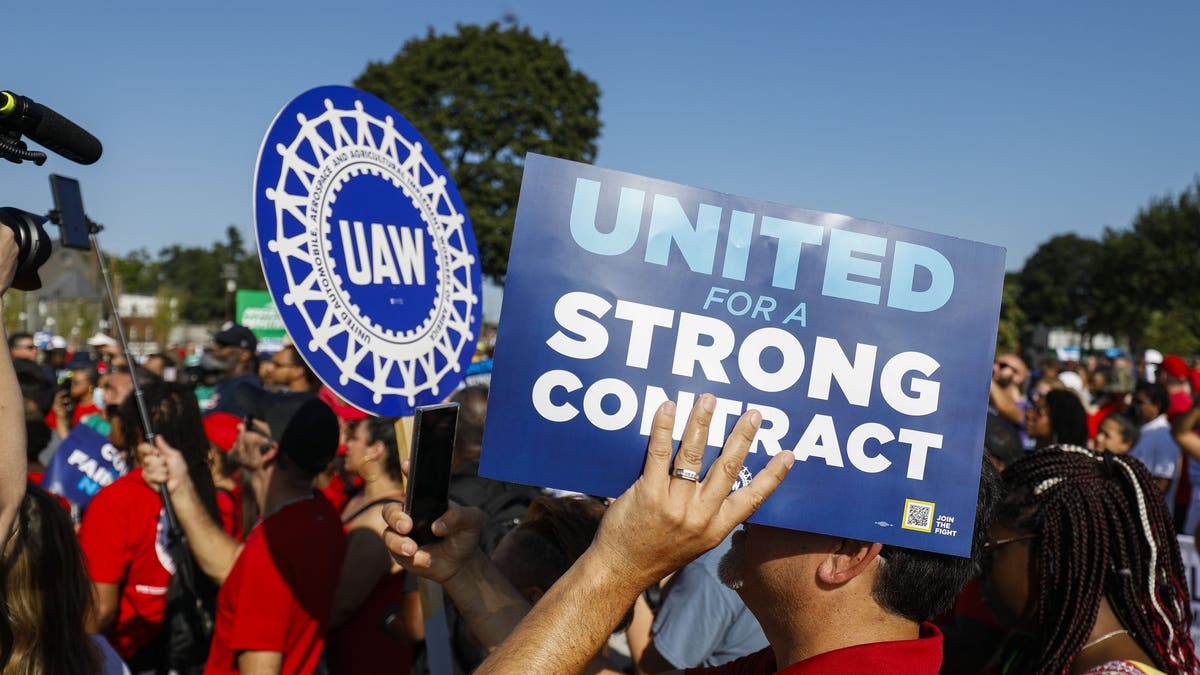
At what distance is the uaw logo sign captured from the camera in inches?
90.7

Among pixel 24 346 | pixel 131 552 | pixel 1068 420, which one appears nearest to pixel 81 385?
pixel 24 346

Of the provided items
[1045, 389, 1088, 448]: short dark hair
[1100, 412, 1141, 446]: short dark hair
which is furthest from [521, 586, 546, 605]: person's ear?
[1100, 412, 1141, 446]: short dark hair

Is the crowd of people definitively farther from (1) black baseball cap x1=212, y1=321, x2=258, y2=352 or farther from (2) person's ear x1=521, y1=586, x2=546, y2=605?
(1) black baseball cap x1=212, y1=321, x2=258, y2=352

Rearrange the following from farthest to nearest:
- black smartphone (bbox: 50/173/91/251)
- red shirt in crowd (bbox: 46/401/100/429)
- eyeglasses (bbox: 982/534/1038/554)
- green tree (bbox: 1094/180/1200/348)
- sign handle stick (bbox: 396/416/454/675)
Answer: green tree (bbox: 1094/180/1200/348)
red shirt in crowd (bbox: 46/401/100/429)
black smartphone (bbox: 50/173/91/251)
eyeglasses (bbox: 982/534/1038/554)
sign handle stick (bbox: 396/416/454/675)

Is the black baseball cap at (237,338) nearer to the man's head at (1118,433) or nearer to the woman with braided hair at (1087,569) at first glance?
the man's head at (1118,433)

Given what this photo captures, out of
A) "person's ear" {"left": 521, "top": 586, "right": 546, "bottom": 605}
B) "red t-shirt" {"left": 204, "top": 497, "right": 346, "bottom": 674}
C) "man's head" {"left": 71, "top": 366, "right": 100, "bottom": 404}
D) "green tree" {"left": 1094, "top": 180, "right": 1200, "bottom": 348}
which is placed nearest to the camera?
"person's ear" {"left": 521, "top": 586, "right": 546, "bottom": 605}

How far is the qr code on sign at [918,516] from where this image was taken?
1.66 m

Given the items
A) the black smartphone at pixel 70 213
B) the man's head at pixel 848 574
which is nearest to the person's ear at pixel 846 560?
the man's head at pixel 848 574

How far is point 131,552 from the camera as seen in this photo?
397 cm

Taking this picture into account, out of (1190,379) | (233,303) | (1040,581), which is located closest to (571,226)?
(1040,581)

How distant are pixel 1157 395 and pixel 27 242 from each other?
9.31m

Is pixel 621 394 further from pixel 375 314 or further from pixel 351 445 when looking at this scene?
pixel 351 445

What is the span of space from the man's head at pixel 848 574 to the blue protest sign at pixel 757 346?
10 centimetres

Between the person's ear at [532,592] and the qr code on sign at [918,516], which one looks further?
the person's ear at [532,592]
